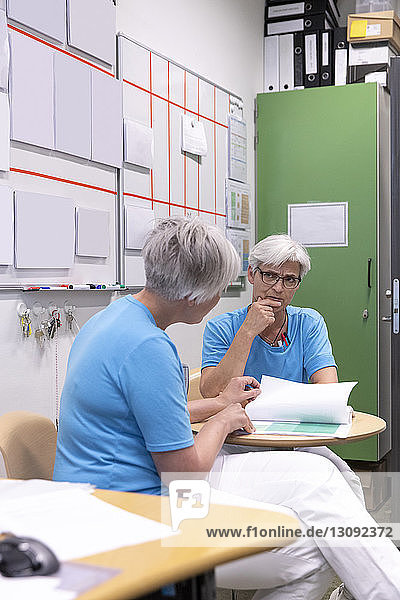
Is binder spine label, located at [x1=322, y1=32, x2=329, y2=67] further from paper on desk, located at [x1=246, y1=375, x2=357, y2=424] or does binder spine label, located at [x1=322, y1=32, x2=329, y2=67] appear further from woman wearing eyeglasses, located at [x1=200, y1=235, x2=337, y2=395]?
paper on desk, located at [x1=246, y1=375, x2=357, y2=424]

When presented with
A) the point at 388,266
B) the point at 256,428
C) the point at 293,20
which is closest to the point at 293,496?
the point at 256,428

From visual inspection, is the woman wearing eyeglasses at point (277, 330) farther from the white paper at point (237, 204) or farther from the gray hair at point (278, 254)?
the white paper at point (237, 204)

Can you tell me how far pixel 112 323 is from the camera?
1510 mm

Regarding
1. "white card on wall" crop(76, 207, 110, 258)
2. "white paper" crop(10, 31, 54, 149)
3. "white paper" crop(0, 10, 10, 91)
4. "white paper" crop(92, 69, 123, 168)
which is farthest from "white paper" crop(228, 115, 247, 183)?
"white paper" crop(0, 10, 10, 91)

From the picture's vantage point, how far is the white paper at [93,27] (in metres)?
2.63

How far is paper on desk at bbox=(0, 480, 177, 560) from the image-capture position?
37.2 inches

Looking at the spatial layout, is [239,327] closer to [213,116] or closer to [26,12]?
[26,12]

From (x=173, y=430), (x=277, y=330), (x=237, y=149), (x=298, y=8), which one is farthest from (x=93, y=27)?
(x=298, y=8)

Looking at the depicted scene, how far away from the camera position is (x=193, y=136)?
3.59m

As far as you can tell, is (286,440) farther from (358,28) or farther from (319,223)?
(358,28)

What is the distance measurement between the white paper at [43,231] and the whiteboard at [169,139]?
424mm

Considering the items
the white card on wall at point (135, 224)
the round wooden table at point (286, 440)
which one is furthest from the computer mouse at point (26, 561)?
the white card on wall at point (135, 224)

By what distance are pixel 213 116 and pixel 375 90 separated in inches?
38.1

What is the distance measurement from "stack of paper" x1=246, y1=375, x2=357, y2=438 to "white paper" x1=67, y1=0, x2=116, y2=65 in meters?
1.46
